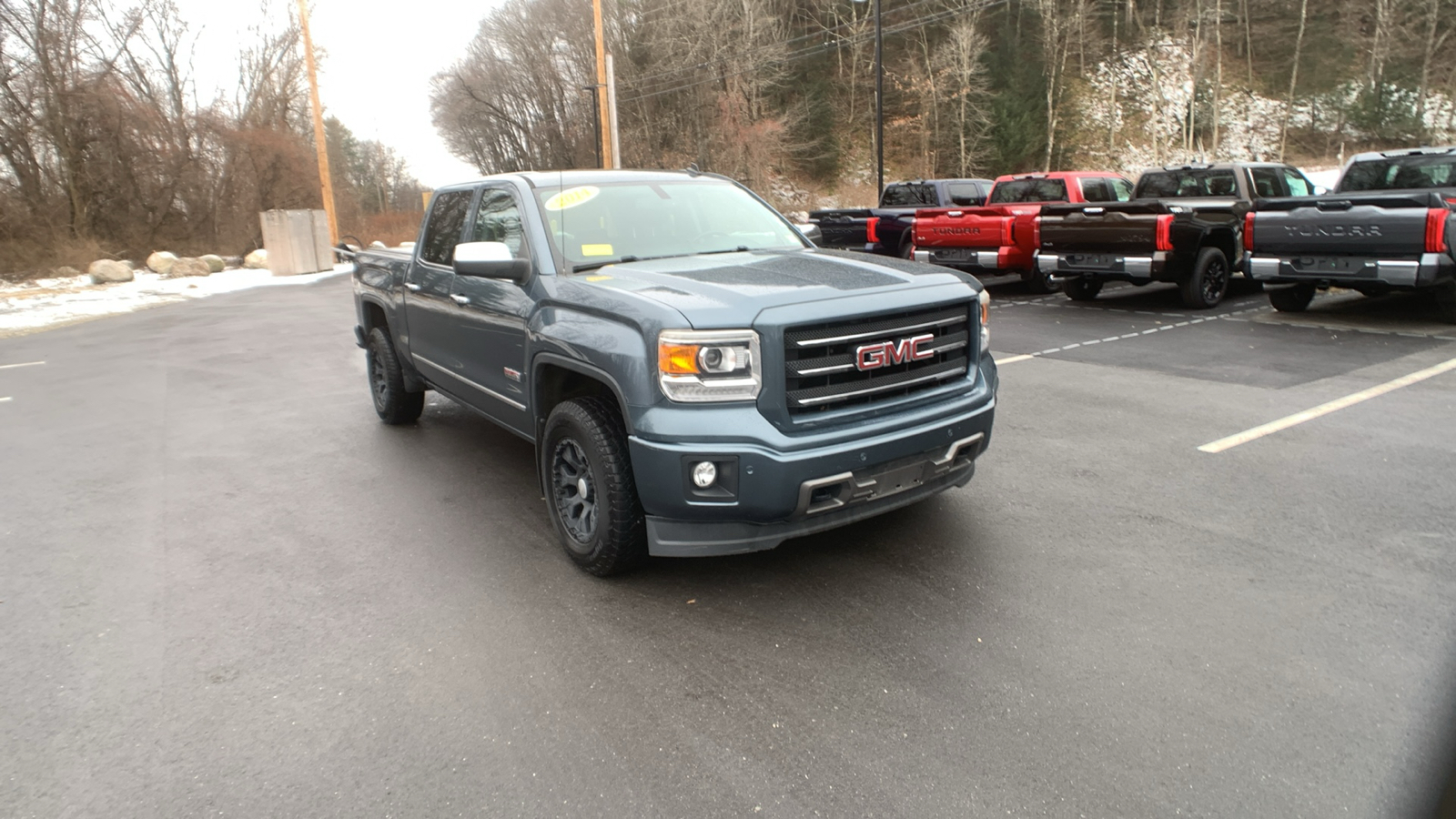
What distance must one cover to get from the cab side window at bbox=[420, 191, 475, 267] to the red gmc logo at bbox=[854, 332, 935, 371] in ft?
9.76

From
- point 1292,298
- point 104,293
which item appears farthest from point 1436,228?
point 104,293

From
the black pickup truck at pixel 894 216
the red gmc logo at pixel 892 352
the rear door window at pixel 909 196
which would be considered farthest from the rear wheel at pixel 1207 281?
the red gmc logo at pixel 892 352

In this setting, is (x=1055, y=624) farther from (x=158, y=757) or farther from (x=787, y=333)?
(x=158, y=757)

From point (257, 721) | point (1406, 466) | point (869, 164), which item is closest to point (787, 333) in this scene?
point (257, 721)

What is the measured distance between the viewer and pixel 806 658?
347 cm

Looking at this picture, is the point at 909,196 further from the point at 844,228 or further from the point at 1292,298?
the point at 1292,298

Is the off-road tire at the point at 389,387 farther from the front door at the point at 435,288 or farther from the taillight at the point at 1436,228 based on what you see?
the taillight at the point at 1436,228

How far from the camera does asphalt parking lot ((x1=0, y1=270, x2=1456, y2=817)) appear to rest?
276 centimetres

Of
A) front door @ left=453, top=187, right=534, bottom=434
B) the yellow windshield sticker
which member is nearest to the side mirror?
front door @ left=453, top=187, right=534, bottom=434

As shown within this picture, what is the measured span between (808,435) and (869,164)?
171ft

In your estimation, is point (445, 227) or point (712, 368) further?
point (445, 227)

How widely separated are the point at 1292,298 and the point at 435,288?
10.3 metres

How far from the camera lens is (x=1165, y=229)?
11.3 meters

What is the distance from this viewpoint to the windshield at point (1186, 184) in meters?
12.8
